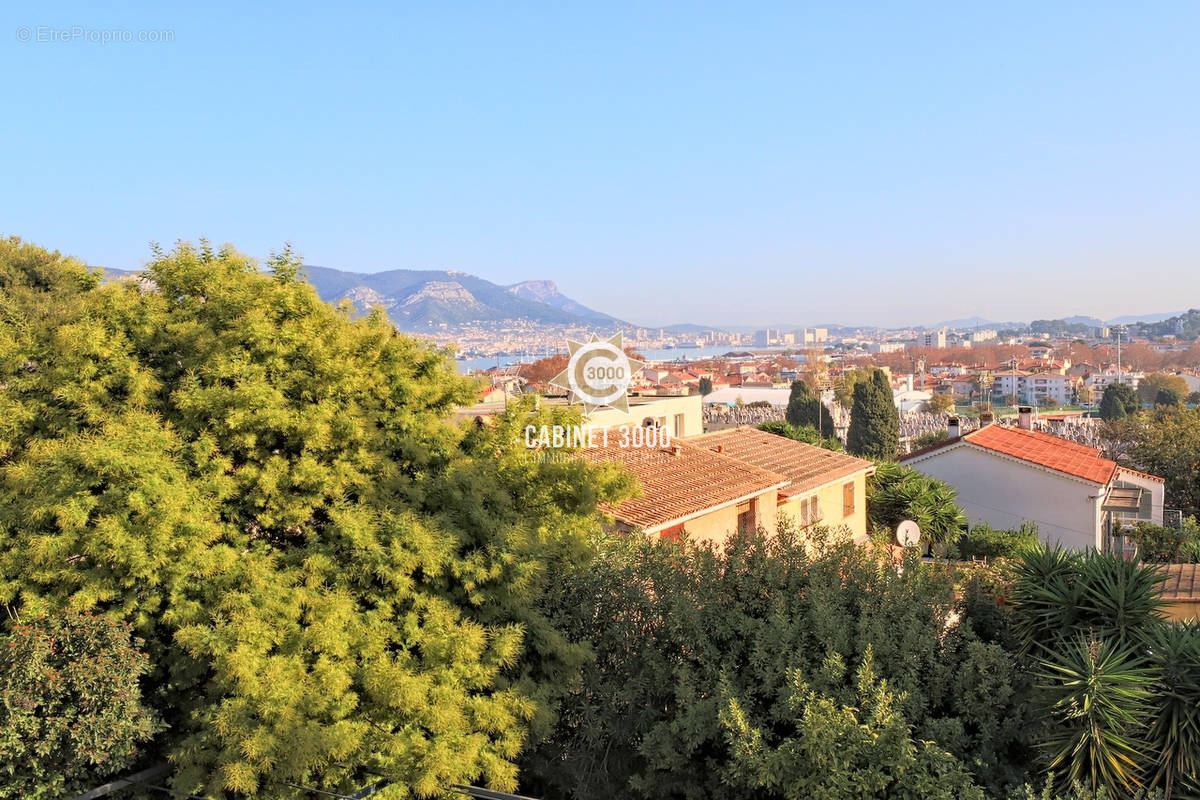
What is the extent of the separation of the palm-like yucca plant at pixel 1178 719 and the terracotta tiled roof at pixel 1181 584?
212 centimetres

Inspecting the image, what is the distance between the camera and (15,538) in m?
8.47

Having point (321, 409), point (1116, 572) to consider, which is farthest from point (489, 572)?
point (1116, 572)

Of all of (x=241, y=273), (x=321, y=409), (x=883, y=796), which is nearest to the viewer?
(x=883, y=796)

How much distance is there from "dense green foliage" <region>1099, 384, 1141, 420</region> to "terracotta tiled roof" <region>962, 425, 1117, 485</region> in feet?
186

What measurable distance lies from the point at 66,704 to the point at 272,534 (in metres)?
2.48

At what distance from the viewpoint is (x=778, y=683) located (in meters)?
7.67

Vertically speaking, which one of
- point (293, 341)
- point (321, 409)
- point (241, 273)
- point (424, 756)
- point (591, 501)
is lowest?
point (424, 756)

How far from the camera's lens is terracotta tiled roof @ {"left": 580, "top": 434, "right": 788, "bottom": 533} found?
15.1 metres

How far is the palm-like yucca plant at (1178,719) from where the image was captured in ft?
20.2

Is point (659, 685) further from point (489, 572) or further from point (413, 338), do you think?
point (413, 338)

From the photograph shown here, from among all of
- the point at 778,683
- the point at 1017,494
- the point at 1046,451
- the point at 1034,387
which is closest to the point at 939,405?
the point at 1034,387

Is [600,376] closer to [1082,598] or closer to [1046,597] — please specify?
[1046,597]

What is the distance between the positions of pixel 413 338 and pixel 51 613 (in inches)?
198

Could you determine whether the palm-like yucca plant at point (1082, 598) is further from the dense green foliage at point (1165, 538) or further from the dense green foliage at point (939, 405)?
the dense green foliage at point (939, 405)
